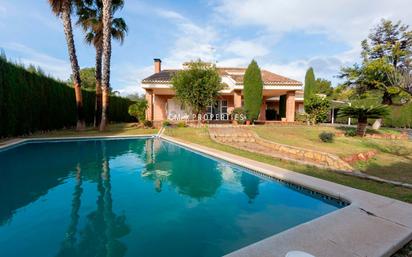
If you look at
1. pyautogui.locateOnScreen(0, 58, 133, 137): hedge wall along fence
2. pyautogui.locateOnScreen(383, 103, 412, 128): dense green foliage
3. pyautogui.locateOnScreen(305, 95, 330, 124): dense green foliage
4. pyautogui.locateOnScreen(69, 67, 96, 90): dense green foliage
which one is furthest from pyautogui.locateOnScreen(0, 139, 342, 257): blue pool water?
pyautogui.locateOnScreen(69, 67, 96, 90): dense green foliage

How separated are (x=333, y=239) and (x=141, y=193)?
177 inches

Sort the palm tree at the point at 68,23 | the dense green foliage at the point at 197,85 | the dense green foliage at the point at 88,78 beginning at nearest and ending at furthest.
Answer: the palm tree at the point at 68,23, the dense green foliage at the point at 197,85, the dense green foliage at the point at 88,78

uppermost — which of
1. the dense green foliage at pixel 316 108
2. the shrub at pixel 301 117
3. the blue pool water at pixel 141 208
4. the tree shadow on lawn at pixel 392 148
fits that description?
A: the dense green foliage at pixel 316 108

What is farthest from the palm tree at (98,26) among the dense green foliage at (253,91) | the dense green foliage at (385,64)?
the dense green foliage at (385,64)

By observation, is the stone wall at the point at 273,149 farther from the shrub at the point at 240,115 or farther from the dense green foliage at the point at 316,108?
the dense green foliage at the point at 316,108

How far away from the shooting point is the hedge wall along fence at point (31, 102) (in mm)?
13094

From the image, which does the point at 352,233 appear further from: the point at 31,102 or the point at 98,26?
the point at 98,26

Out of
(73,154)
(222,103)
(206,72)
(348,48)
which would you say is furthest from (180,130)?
(348,48)

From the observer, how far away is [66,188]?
6188 mm

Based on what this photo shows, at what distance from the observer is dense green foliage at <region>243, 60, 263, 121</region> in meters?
20.5

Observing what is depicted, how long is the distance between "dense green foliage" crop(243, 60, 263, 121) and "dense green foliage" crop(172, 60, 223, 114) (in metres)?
3.33

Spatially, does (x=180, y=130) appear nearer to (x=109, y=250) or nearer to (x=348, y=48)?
(x=109, y=250)

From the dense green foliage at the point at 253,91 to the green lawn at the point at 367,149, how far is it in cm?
417

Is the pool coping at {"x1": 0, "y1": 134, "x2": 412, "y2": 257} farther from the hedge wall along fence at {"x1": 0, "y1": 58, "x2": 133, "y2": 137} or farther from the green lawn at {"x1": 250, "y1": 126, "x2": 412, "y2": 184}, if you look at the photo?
the hedge wall along fence at {"x1": 0, "y1": 58, "x2": 133, "y2": 137}
